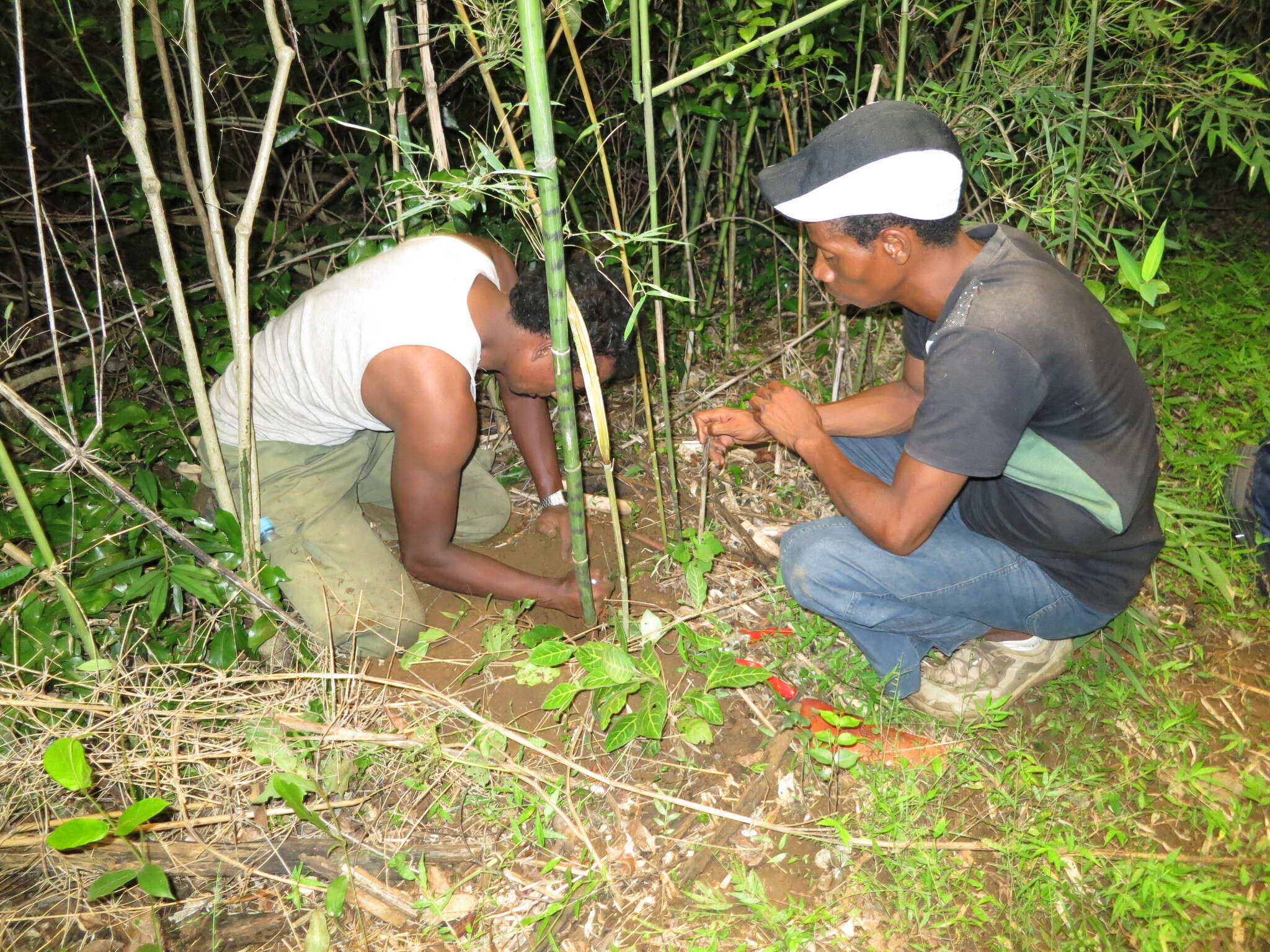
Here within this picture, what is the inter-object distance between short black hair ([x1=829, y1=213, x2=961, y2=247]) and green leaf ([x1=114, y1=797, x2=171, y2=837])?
5.55 feet

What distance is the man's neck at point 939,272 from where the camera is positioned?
1.71 meters

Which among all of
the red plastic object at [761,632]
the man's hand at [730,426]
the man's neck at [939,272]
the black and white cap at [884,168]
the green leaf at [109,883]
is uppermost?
the black and white cap at [884,168]

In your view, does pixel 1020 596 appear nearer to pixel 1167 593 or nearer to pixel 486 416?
pixel 1167 593

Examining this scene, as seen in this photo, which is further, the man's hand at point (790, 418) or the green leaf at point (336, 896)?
the man's hand at point (790, 418)

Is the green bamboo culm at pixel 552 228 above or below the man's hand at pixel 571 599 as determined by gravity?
above

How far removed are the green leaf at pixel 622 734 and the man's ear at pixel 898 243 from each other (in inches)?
44.2

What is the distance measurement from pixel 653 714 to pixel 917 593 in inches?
27.5

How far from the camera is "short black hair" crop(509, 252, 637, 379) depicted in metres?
1.95

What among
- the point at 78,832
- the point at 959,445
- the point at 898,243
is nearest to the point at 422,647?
the point at 78,832

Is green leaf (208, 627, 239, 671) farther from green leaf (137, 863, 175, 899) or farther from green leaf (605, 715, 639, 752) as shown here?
green leaf (605, 715, 639, 752)

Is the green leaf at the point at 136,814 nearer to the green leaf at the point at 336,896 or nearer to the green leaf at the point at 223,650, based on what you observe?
the green leaf at the point at 336,896

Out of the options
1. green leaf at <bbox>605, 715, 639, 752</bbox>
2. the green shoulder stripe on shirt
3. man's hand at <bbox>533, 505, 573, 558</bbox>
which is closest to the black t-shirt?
the green shoulder stripe on shirt

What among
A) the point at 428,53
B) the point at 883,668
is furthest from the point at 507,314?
the point at 883,668

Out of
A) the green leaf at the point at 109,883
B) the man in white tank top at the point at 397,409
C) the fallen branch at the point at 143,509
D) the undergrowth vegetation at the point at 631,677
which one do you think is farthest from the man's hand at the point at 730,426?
the green leaf at the point at 109,883
